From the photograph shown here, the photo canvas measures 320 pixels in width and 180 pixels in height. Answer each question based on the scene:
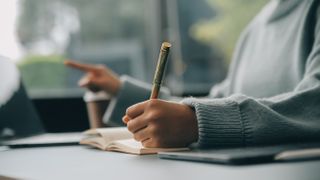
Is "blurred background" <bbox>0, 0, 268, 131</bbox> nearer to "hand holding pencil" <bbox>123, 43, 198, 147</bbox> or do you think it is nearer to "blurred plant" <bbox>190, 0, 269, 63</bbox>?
"blurred plant" <bbox>190, 0, 269, 63</bbox>

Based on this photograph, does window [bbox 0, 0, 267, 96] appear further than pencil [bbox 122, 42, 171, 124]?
Yes

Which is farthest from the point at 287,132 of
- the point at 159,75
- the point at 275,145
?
the point at 159,75

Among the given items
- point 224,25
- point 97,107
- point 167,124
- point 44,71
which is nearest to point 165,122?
point 167,124

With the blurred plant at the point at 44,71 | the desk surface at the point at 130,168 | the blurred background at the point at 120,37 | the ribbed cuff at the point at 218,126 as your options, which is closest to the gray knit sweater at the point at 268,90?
the ribbed cuff at the point at 218,126

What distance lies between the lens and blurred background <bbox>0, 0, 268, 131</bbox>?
2635 mm

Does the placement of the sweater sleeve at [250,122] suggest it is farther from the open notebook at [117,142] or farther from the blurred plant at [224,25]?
the blurred plant at [224,25]

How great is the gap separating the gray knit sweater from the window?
816mm

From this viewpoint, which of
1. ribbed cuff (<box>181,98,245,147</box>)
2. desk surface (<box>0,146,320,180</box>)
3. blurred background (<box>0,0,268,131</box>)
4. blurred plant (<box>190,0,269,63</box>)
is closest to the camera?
desk surface (<box>0,146,320,180</box>)

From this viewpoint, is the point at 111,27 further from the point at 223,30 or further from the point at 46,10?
the point at 223,30

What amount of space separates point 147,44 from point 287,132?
1.96 metres

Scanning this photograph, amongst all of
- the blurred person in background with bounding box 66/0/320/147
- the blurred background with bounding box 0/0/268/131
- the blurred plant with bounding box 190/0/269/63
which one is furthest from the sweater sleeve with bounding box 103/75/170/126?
the blurred plant with bounding box 190/0/269/63

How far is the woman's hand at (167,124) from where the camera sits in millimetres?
853

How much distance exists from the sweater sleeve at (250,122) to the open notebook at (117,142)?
61 millimetres

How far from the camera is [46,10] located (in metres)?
2.72
